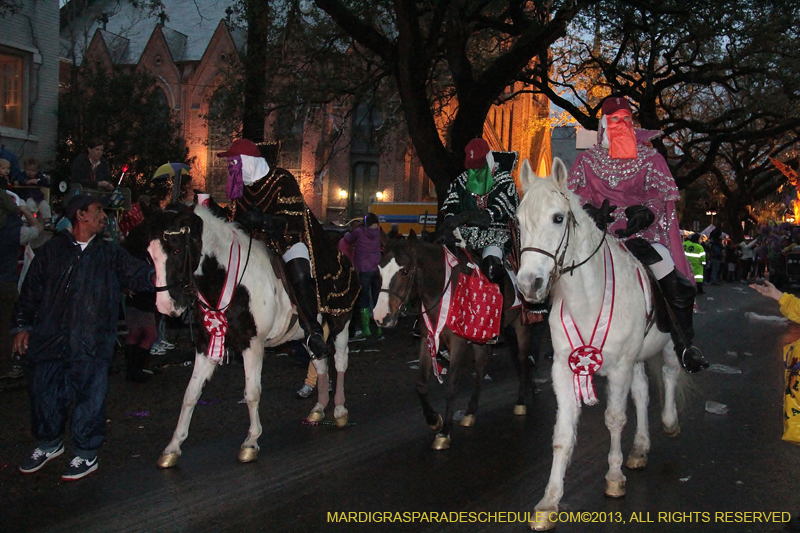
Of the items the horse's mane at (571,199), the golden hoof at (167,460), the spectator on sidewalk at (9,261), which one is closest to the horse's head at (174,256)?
the golden hoof at (167,460)

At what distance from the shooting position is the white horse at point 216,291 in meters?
5.61

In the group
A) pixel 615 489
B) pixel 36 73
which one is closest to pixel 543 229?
pixel 615 489

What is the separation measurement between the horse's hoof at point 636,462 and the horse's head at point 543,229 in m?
2.24

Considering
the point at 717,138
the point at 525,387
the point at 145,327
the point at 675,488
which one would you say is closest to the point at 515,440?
the point at 525,387

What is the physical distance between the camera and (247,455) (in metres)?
6.04

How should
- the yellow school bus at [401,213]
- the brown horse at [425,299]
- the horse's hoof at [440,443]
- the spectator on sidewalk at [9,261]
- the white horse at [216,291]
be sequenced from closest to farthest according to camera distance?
the white horse at [216,291] → the horse's hoof at [440,443] → the brown horse at [425,299] → the spectator on sidewalk at [9,261] → the yellow school bus at [401,213]

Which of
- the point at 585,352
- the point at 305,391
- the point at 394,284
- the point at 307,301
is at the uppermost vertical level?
the point at 394,284

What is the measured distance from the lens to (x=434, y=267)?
7.03 m

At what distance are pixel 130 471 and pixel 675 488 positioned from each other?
4.46 meters

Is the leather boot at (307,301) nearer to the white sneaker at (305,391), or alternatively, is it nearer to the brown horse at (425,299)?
the brown horse at (425,299)

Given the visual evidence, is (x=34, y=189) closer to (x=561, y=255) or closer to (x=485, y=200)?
(x=485, y=200)

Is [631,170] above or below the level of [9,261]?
above

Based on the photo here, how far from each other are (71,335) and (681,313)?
203 inches

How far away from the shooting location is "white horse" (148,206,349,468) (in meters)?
5.61
